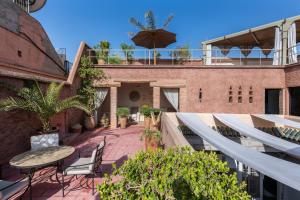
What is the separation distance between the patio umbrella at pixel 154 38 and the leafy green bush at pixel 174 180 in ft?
33.9

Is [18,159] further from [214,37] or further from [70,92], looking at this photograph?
[214,37]

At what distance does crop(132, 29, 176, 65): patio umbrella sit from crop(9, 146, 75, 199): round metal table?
9.28 m

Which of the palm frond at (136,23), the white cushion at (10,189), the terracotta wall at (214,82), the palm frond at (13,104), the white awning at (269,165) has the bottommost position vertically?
the white cushion at (10,189)

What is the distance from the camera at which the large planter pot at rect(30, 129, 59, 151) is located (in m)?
5.68

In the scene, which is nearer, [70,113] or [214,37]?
[70,113]

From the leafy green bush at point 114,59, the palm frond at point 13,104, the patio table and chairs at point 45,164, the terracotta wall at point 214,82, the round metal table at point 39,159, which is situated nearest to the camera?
the patio table and chairs at point 45,164

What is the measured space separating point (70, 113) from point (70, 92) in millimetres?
1230

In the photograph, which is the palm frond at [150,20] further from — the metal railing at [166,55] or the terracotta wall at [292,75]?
the terracotta wall at [292,75]

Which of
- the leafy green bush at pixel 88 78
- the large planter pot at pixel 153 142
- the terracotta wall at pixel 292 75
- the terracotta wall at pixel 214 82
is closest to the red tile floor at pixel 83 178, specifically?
the large planter pot at pixel 153 142

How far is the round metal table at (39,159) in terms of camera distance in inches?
142

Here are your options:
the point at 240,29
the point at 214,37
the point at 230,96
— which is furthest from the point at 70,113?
the point at 240,29

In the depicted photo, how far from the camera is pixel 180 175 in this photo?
201 cm

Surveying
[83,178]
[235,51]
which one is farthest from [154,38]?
[83,178]

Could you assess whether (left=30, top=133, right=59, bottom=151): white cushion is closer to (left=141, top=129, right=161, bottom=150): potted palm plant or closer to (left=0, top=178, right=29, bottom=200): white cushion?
(left=0, top=178, right=29, bottom=200): white cushion
